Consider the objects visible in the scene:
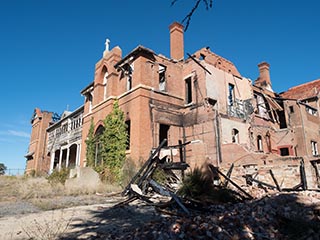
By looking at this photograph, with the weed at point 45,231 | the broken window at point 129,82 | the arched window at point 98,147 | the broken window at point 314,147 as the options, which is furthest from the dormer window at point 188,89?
the weed at point 45,231

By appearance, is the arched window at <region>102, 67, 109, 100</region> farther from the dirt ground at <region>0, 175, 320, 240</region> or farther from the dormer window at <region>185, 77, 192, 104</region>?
the dirt ground at <region>0, 175, 320, 240</region>

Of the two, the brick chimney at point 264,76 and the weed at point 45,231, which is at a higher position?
the brick chimney at point 264,76

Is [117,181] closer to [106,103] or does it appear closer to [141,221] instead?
[106,103]

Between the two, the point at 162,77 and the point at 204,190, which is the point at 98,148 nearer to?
the point at 162,77

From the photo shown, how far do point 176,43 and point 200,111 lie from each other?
7.31 m

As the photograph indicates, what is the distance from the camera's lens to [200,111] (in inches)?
766

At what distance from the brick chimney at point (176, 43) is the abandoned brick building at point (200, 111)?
0.23 ft

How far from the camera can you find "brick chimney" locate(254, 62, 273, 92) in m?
30.6

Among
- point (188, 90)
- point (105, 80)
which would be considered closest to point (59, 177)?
point (105, 80)

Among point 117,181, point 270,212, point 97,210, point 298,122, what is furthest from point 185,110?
point 270,212

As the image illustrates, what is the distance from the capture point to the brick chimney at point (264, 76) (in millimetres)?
30594

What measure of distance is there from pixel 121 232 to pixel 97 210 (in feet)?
9.73

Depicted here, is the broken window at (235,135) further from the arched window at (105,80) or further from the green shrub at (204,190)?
the green shrub at (204,190)

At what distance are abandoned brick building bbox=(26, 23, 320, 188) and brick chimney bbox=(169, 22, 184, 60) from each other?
0.23 ft
